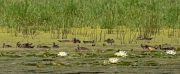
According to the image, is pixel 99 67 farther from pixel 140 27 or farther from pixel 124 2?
pixel 124 2

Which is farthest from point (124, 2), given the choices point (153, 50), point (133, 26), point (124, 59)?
point (124, 59)

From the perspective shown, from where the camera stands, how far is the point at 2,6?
57.5ft

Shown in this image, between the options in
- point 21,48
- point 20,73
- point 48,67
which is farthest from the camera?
point 21,48

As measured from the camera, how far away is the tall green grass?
14320mm

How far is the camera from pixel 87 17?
1538cm

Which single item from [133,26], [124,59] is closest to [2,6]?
[133,26]

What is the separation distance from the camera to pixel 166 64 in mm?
8094

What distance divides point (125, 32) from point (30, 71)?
6.99m

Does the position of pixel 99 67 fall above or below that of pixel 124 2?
below

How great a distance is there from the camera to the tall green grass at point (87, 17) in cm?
1432

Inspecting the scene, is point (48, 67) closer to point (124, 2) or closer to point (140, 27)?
point (140, 27)

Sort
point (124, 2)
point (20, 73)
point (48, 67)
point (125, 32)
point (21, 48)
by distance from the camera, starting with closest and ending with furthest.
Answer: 1. point (20, 73)
2. point (48, 67)
3. point (21, 48)
4. point (125, 32)
5. point (124, 2)

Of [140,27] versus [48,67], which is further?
[140,27]

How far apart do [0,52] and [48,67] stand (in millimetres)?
2101
